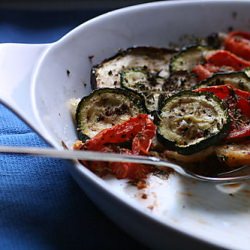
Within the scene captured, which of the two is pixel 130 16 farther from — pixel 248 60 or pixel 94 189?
pixel 94 189

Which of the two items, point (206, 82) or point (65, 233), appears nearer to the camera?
point (65, 233)

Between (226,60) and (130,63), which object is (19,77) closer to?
(130,63)

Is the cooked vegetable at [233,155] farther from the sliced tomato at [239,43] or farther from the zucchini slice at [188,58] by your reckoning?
the sliced tomato at [239,43]

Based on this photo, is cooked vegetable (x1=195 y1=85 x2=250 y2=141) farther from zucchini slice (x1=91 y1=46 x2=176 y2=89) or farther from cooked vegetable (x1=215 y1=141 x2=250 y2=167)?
zucchini slice (x1=91 y1=46 x2=176 y2=89)

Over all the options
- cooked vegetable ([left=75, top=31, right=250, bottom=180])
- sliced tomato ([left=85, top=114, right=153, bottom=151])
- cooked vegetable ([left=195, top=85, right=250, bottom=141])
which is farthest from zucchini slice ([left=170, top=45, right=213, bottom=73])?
sliced tomato ([left=85, top=114, right=153, bottom=151])

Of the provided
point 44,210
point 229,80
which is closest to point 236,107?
Result: point 229,80

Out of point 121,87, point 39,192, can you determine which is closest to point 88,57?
point 121,87
